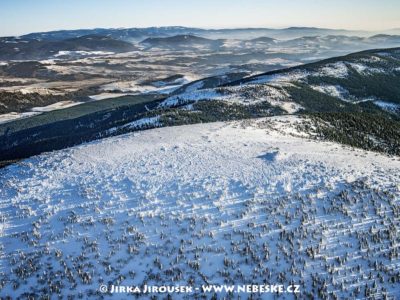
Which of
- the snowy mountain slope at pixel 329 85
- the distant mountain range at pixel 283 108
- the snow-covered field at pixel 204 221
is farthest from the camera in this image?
the snowy mountain slope at pixel 329 85

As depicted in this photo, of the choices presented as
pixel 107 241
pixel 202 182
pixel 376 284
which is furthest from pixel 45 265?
pixel 376 284

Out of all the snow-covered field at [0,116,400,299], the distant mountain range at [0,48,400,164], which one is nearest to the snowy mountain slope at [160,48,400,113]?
the distant mountain range at [0,48,400,164]

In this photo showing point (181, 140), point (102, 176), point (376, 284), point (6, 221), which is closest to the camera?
point (376, 284)

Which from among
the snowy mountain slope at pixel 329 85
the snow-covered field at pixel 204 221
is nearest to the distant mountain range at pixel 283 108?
the snowy mountain slope at pixel 329 85

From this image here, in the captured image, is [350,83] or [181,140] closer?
[181,140]

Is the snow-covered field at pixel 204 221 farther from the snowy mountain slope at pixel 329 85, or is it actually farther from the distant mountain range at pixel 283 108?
the snowy mountain slope at pixel 329 85

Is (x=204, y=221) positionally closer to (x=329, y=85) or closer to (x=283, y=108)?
(x=283, y=108)

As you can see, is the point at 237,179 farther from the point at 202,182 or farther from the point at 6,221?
the point at 6,221

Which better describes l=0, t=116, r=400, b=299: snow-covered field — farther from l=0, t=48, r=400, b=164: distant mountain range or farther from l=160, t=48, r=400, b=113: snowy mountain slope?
l=160, t=48, r=400, b=113: snowy mountain slope
